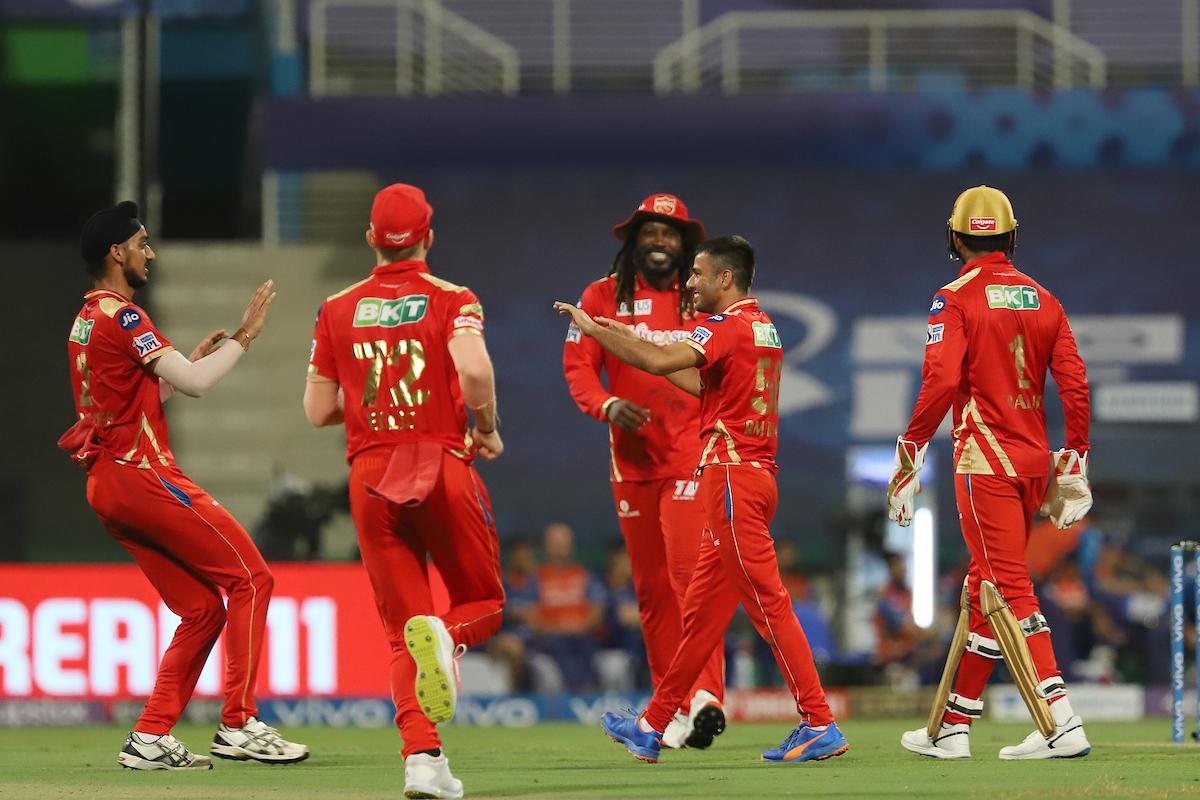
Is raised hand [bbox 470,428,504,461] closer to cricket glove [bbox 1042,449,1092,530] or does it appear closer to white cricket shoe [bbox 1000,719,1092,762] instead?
cricket glove [bbox 1042,449,1092,530]

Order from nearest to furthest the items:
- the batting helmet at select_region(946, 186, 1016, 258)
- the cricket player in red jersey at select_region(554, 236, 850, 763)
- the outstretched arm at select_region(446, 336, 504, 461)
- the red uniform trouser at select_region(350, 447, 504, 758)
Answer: the outstretched arm at select_region(446, 336, 504, 461) → the red uniform trouser at select_region(350, 447, 504, 758) → the cricket player in red jersey at select_region(554, 236, 850, 763) → the batting helmet at select_region(946, 186, 1016, 258)

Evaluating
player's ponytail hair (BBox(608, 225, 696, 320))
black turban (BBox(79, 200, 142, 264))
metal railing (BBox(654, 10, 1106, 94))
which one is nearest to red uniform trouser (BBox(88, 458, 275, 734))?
black turban (BBox(79, 200, 142, 264))

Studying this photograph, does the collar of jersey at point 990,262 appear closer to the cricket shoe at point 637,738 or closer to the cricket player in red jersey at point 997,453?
the cricket player in red jersey at point 997,453

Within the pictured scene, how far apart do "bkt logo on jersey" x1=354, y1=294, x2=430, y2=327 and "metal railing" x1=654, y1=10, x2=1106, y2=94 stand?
41.8 feet

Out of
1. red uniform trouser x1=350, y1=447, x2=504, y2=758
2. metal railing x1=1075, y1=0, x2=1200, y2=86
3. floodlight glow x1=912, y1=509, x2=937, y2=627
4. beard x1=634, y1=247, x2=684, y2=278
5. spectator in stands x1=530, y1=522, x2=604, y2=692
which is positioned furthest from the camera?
metal railing x1=1075, y1=0, x2=1200, y2=86

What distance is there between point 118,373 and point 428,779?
102 inches

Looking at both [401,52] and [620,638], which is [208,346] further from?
[401,52]

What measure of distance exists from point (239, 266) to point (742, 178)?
504cm

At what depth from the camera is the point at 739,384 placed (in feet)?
27.9

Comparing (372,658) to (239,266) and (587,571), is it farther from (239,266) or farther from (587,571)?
(239,266)

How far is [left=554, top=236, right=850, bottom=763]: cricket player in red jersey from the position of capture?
27.5ft

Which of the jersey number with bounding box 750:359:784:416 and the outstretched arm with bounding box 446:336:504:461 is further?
the jersey number with bounding box 750:359:784:416

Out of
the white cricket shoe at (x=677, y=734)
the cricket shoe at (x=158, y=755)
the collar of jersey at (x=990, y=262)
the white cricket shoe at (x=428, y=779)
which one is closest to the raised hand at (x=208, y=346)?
the cricket shoe at (x=158, y=755)

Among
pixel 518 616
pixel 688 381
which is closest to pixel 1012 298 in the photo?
pixel 688 381
